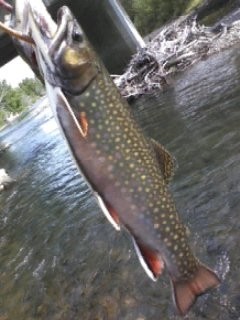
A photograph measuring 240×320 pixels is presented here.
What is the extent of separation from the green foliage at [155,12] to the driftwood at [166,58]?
2455 cm

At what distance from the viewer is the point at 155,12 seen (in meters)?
53.2

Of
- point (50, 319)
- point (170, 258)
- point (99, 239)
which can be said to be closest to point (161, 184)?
point (170, 258)

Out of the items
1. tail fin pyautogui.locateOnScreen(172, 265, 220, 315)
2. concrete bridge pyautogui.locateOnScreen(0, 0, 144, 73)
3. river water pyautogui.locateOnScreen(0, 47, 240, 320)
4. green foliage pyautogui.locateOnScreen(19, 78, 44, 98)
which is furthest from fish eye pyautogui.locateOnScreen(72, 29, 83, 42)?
green foliage pyautogui.locateOnScreen(19, 78, 44, 98)

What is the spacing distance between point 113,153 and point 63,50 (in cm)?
96

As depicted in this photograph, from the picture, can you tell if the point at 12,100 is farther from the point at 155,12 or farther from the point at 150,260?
the point at 150,260

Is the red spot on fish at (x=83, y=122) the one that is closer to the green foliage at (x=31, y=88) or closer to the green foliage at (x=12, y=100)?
the green foliage at (x=12, y=100)

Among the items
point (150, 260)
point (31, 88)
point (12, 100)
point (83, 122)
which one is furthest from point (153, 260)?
point (31, 88)

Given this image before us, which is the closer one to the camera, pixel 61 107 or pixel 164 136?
pixel 61 107

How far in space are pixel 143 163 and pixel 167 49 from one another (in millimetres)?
19682

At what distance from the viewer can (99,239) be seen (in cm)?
977

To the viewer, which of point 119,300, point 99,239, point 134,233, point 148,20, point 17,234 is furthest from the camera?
point 148,20

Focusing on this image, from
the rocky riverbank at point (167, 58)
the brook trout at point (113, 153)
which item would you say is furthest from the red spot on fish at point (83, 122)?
the rocky riverbank at point (167, 58)

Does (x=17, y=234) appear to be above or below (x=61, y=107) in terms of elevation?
below

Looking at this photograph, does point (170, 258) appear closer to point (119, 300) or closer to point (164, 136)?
point (119, 300)
